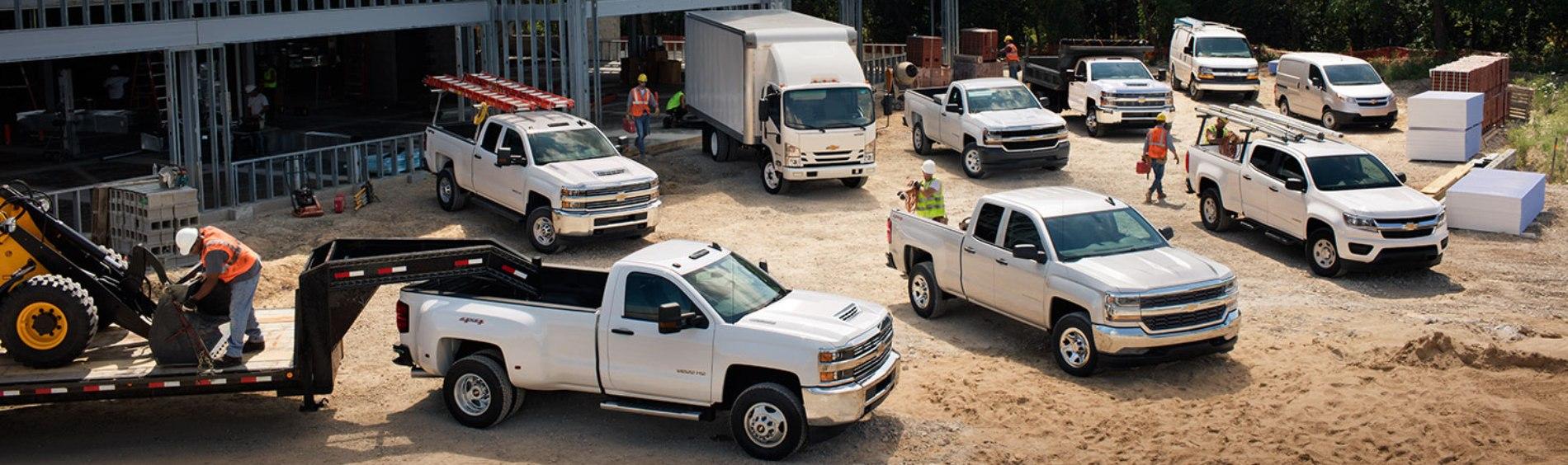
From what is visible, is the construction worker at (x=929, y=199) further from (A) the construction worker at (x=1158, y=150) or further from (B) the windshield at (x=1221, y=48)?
(B) the windshield at (x=1221, y=48)

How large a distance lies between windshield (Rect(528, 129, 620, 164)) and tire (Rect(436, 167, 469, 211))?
2.35 meters

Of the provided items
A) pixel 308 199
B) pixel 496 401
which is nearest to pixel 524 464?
pixel 496 401

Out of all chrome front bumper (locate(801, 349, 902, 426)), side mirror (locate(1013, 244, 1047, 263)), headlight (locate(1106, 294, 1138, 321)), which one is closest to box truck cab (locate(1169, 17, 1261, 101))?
side mirror (locate(1013, 244, 1047, 263))

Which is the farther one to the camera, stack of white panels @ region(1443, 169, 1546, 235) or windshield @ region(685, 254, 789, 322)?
stack of white panels @ region(1443, 169, 1546, 235)

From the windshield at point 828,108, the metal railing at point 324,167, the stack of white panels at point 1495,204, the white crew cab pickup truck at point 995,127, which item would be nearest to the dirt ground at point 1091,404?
the stack of white panels at point 1495,204

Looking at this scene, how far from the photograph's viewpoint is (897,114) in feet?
116

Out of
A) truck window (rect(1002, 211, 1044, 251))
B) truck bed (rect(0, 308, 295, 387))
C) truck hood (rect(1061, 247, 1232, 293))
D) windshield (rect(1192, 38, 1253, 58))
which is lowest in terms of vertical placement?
truck bed (rect(0, 308, 295, 387))

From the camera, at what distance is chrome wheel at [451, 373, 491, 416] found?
13.6 meters

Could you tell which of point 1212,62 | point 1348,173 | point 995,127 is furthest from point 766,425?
point 1212,62

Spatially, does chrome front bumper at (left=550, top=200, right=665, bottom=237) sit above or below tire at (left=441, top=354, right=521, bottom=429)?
above

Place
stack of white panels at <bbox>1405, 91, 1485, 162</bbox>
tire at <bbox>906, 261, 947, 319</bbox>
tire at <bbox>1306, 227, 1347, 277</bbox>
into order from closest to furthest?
tire at <bbox>906, 261, 947, 319</bbox> → tire at <bbox>1306, 227, 1347, 277</bbox> → stack of white panels at <bbox>1405, 91, 1485, 162</bbox>

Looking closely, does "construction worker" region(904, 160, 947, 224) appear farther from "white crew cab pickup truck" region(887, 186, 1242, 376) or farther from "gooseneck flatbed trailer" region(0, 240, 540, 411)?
"gooseneck flatbed trailer" region(0, 240, 540, 411)

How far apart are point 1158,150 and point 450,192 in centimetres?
1097

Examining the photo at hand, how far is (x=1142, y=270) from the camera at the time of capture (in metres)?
15.1
